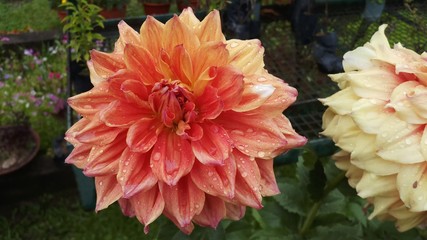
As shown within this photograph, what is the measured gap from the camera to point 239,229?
999 millimetres

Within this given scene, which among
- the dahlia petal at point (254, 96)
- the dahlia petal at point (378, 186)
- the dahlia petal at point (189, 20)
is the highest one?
the dahlia petal at point (189, 20)

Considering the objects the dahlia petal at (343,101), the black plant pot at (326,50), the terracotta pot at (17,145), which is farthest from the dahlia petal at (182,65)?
the terracotta pot at (17,145)

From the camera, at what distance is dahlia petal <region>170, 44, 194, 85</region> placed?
599 mm

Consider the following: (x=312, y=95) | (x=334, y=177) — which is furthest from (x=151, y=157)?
(x=312, y=95)

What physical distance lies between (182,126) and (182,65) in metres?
0.08

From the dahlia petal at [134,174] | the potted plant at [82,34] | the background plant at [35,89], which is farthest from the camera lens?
the background plant at [35,89]

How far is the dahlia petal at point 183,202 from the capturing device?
1.92 feet

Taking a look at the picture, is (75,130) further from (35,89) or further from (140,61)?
(35,89)

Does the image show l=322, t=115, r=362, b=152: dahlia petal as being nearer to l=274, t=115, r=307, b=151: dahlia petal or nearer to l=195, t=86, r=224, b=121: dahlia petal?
l=274, t=115, r=307, b=151: dahlia petal

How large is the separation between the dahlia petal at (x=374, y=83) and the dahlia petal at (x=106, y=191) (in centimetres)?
34

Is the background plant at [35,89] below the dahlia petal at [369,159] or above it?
below

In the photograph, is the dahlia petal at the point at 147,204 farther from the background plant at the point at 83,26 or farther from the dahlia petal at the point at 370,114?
the background plant at the point at 83,26

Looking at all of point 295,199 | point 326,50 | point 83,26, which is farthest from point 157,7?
point 295,199

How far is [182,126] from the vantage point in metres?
0.61
